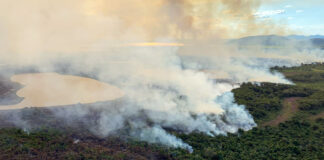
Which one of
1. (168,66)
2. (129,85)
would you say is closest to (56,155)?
(129,85)

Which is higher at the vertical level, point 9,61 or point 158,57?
point 158,57

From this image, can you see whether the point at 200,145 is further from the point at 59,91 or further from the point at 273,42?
the point at 273,42

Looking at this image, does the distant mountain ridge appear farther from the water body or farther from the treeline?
the water body

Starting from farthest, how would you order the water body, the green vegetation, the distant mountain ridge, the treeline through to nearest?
the distant mountain ridge
the water body
the treeline
the green vegetation

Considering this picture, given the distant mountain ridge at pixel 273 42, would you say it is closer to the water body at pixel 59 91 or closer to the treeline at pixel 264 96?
the treeline at pixel 264 96

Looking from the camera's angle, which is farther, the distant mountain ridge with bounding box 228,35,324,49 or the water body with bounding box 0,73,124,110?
the distant mountain ridge with bounding box 228,35,324,49

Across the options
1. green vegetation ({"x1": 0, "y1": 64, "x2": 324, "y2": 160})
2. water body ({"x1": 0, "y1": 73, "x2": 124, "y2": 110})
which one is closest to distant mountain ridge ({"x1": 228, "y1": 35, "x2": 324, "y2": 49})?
water body ({"x1": 0, "y1": 73, "x2": 124, "y2": 110})

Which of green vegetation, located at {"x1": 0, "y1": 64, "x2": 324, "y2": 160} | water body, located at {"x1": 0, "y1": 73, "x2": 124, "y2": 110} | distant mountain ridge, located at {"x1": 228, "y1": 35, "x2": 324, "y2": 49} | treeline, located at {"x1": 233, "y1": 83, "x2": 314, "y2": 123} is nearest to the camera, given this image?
green vegetation, located at {"x1": 0, "y1": 64, "x2": 324, "y2": 160}

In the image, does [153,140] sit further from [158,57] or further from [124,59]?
[124,59]

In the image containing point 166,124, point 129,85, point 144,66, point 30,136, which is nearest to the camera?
point 30,136
